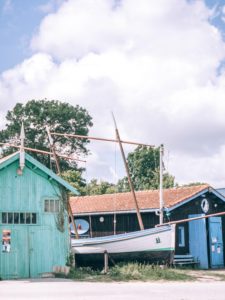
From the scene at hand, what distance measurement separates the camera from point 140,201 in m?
31.5

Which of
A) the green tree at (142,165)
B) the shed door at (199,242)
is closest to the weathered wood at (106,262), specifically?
the shed door at (199,242)

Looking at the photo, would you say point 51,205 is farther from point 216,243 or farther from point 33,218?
point 216,243

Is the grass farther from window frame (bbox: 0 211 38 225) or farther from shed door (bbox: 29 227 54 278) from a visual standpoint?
window frame (bbox: 0 211 38 225)

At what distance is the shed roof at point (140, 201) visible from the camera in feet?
97.6

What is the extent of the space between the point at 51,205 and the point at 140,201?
890 centimetres

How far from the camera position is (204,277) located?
23.8 metres

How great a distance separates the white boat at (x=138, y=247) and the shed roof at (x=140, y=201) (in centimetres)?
349

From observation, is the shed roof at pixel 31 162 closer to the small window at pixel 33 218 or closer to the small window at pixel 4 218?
the small window at pixel 33 218

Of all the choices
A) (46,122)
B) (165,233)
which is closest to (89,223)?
(165,233)

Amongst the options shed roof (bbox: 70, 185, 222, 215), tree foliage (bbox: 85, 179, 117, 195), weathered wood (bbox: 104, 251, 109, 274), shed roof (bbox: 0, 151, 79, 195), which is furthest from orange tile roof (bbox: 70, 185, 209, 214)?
tree foliage (bbox: 85, 179, 117, 195)

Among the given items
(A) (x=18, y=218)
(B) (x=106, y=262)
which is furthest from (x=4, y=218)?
(B) (x=106, y=262)

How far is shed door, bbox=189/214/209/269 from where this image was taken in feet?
98.3
